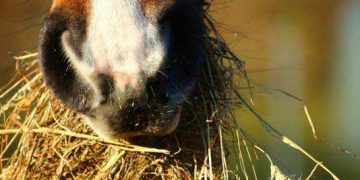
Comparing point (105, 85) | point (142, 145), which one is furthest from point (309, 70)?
point (105, 85)

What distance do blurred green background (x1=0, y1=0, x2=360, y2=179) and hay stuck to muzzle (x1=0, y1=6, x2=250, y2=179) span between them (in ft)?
9.14

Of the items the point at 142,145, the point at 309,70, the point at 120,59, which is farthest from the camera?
the point at 309,70

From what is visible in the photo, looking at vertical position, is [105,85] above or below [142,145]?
above

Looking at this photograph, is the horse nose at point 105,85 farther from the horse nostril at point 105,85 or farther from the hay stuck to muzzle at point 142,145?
the hay stuck to muzzle at point 142,145

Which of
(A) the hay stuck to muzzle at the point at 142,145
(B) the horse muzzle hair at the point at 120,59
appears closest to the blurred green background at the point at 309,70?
(A) the hay stuck to muzzle at the point at 142,145

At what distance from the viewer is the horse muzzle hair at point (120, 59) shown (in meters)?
1.29

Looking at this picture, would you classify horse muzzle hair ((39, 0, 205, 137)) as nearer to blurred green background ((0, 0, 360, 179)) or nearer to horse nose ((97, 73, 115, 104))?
horse nose ((97, 73, 115, 104))

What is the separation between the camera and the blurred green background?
5.00 m

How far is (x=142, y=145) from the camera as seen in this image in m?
1.60

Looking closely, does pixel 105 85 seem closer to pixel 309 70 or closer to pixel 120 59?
pixel 120 59

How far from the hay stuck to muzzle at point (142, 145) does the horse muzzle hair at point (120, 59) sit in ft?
0.70

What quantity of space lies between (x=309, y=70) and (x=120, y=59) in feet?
14.2

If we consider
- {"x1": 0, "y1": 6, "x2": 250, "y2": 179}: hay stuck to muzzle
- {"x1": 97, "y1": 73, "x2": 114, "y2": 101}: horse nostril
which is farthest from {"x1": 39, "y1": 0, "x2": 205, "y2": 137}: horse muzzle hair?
{"x1": 0, "y1": 6, "x2": 250, "y2": 179}: hay stuck to muzzle

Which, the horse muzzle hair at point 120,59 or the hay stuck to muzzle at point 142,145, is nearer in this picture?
the horse muzzle hair at point 120,59
